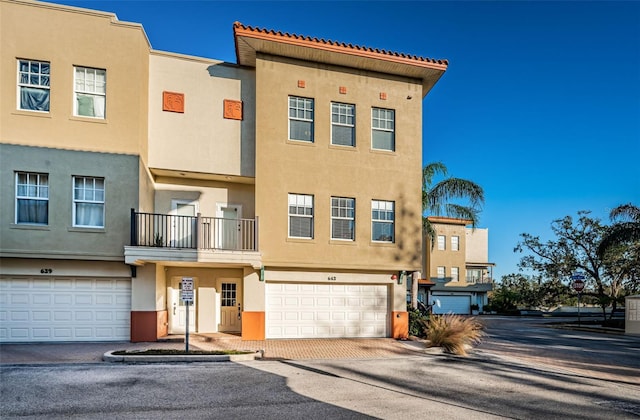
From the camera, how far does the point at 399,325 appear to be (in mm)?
16188

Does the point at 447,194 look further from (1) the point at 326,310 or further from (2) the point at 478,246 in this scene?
(2) the point at 478,246

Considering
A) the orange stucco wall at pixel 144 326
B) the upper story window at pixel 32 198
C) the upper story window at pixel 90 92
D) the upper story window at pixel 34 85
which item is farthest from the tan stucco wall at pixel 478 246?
the upper story window at pixel 34 85

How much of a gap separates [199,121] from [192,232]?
405 centimetres

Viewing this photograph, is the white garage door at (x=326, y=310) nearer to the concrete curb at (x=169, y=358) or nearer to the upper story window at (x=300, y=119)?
the concrete curb at (x=169, y=358)

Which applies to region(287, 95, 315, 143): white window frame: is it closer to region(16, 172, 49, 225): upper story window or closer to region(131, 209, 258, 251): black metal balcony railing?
region(131, 209, 258, 251): black metal balcony railing

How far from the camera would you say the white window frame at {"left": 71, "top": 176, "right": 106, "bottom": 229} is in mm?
13539

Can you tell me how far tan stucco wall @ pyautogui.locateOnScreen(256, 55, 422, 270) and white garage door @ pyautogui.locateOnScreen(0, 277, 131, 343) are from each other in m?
5.12

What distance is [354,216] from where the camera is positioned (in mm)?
16016

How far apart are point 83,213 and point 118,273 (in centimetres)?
224

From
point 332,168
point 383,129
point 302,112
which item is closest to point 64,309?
point 332,168

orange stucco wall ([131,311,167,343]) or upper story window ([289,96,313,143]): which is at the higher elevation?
upper story window ([289,96,313,143])

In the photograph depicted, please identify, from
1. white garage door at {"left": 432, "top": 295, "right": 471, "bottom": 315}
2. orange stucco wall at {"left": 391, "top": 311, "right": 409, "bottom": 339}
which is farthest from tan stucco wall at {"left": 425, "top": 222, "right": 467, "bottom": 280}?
orange stucco wall at {"left": 391, "top": 311, "right": 409, "bottom": 339}

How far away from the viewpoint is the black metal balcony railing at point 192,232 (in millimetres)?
13883

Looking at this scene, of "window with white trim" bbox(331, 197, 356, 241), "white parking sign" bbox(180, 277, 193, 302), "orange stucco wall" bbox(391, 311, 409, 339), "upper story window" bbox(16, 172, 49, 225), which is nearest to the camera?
"white parking sign" bbox(180, 277, 193, 302)
